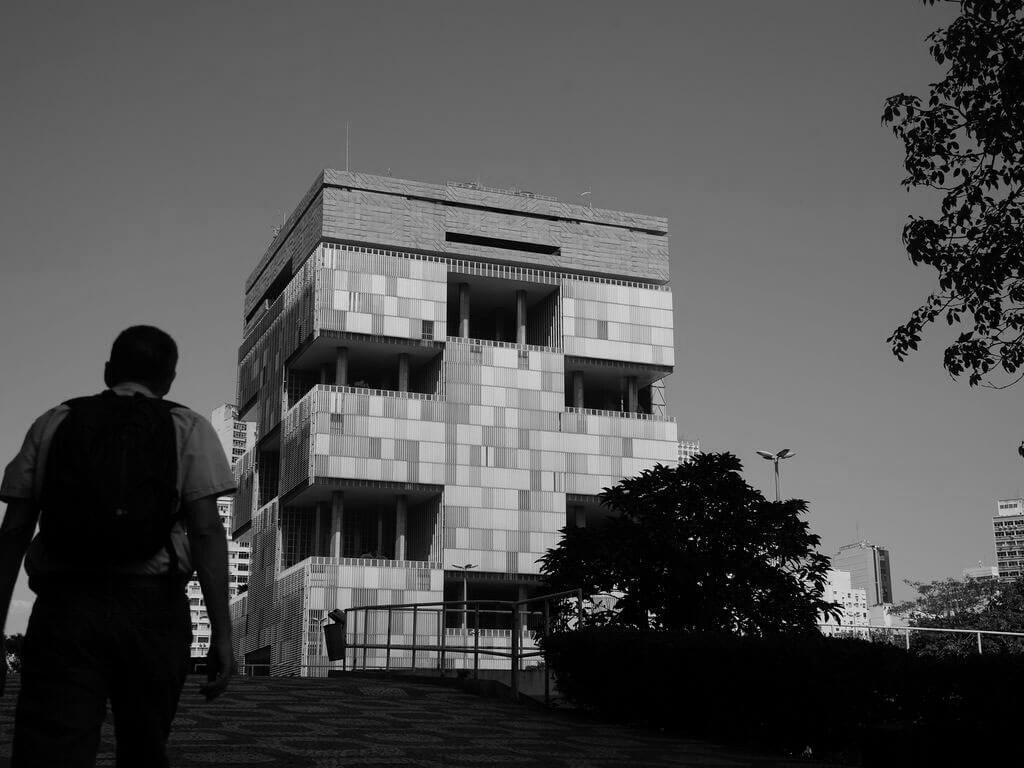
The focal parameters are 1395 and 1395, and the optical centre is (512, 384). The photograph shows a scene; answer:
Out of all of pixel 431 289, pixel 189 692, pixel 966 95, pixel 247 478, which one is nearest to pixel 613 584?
pixel 189 692

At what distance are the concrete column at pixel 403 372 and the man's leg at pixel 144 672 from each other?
6505 cm

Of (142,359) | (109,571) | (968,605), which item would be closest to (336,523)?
(968,605)

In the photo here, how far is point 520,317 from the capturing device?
237 feet

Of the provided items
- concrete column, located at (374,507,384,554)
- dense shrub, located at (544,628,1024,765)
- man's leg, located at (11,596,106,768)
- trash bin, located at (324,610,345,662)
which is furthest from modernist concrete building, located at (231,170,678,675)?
man's leg, located at (11,596,106,768)

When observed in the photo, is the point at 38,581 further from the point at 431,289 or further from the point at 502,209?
the point at 502,209

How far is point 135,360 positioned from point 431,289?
6539 cm

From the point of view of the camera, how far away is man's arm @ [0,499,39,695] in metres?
4.02

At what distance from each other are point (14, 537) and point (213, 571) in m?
0.58

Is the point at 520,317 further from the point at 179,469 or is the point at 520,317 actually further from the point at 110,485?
the point at 110,485

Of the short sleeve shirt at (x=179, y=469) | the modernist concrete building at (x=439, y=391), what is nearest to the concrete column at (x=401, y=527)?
the modernist concrete building at (x=439, y=391)

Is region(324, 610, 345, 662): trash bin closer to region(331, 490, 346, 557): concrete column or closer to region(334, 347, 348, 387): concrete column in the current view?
region(331, 490, 346, 557): concrete column

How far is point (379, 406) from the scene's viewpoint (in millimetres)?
67375

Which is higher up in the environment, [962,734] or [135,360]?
[135,360]

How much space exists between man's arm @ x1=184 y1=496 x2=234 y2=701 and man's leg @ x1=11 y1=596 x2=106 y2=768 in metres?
0.35
